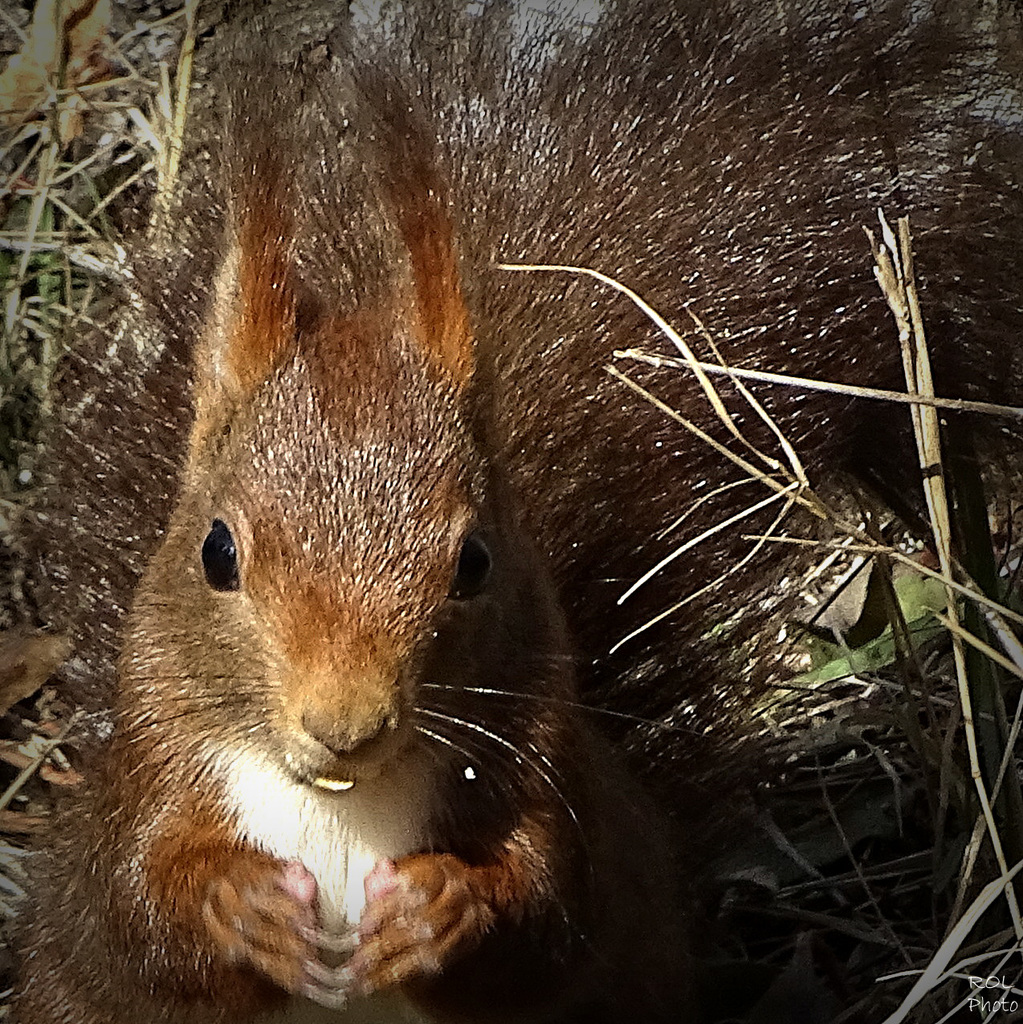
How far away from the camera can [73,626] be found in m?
1.35

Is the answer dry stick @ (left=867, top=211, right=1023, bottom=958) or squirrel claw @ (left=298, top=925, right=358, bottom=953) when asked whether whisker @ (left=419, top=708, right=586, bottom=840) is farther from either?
dry stick @ (left=867, top=211, right=1023, bottom=958)

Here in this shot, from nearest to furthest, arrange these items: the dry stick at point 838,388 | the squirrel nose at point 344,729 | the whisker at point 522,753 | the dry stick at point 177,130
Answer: the squirrel nose at point 344,729
the whisker at point 522,753
the dry stick at point 838,388
the dry stick at point 177,130

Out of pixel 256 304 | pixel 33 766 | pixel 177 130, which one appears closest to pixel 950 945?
pixel 256 304

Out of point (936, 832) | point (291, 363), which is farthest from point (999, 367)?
point (291, 363)

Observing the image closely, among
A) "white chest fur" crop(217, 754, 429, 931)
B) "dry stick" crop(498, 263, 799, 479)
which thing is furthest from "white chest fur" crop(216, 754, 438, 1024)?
"dry stick" crop(498, 263, 799, 479)

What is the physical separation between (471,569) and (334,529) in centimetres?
10

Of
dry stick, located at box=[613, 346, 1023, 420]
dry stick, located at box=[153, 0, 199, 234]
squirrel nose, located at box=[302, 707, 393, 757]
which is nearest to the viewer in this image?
squirrel nose, located at box=[302, 707, 393, 757]

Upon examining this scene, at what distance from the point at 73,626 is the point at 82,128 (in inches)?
19.0

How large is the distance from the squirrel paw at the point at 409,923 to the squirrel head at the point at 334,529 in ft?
0.29

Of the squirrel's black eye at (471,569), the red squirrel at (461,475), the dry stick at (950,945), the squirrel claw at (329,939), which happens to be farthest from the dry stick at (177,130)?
the dry stick at (950,945)

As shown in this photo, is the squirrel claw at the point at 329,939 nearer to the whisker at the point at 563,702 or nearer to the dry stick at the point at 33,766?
the whisker at the point at 563,702

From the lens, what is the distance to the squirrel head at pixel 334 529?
88 cm

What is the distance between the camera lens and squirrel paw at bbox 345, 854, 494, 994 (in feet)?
3.25

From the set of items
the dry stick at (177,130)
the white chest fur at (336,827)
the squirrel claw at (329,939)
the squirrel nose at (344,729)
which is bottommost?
the squirrel claw at (329,939)
